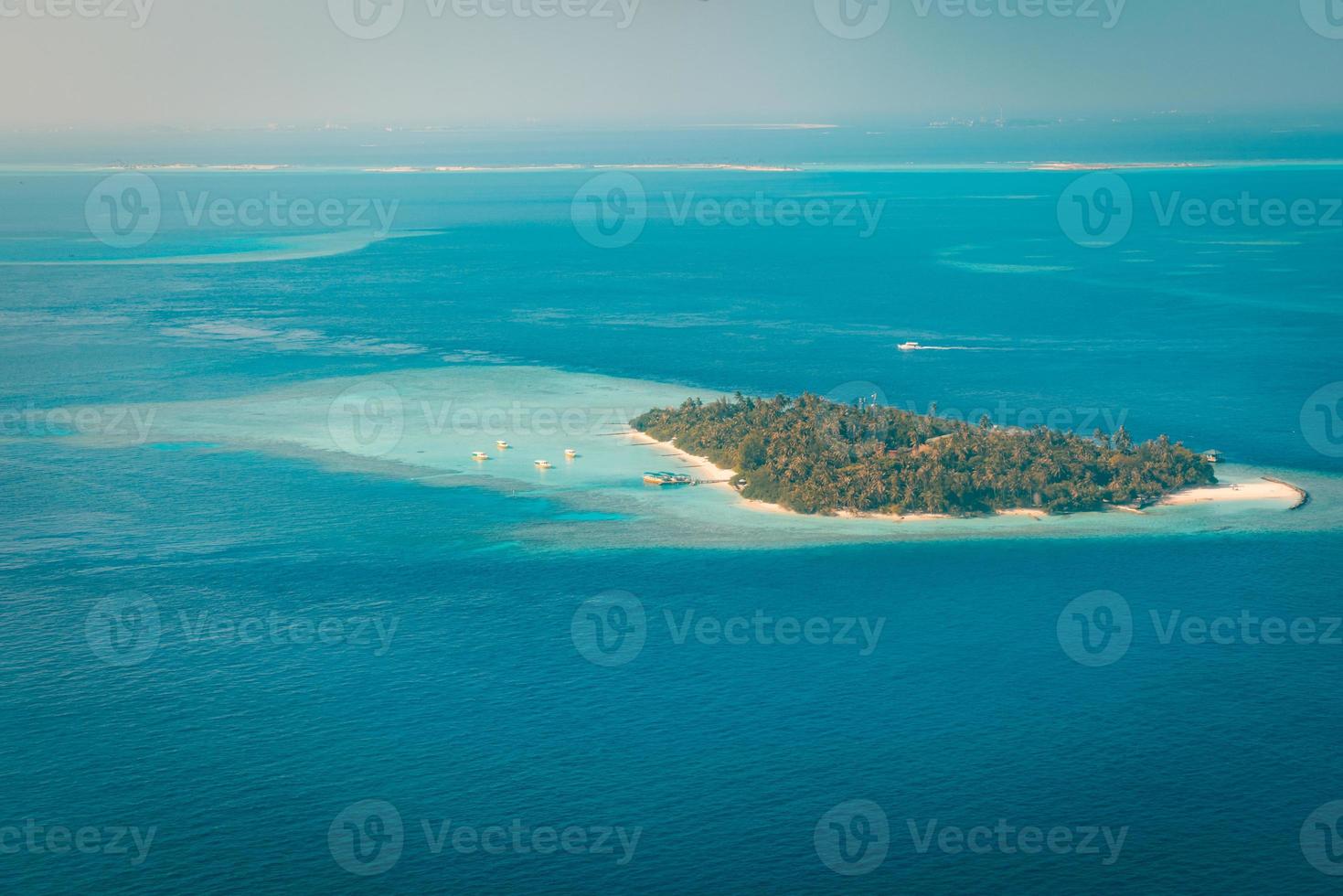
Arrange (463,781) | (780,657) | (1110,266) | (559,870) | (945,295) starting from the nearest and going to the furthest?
(559,870) → (463,781) → (780,657) → (945,295) → (1110,266)

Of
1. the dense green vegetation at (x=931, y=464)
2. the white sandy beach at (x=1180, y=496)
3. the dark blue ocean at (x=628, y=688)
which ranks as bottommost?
the dark blue ocean at (x=628, y=688)

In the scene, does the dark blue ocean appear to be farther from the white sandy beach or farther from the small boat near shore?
the small boat near shore

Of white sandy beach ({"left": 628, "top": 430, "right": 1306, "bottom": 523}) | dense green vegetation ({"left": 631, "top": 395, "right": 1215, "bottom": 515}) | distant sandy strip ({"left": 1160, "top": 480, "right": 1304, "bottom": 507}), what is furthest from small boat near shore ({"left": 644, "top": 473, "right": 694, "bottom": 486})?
distant sandy strip ({"left": 1160, "top": 480, "right": 1304, "bottom": 507})

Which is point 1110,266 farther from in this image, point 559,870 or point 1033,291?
point 559,870

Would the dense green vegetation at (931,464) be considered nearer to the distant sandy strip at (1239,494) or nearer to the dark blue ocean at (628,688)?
the distant sandy strip at (1239,494)

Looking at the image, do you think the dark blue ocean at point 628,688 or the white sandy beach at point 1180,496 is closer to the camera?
the dark blue ocean at point 628,688

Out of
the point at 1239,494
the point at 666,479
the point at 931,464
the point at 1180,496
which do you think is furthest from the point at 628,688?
the point at 1239,494

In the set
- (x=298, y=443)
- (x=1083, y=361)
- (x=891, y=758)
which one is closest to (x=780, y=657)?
(x=891, y=758)

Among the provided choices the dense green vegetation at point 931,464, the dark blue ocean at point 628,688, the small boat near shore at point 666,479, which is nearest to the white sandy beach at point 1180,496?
the dense green vegetation at point 931,464
